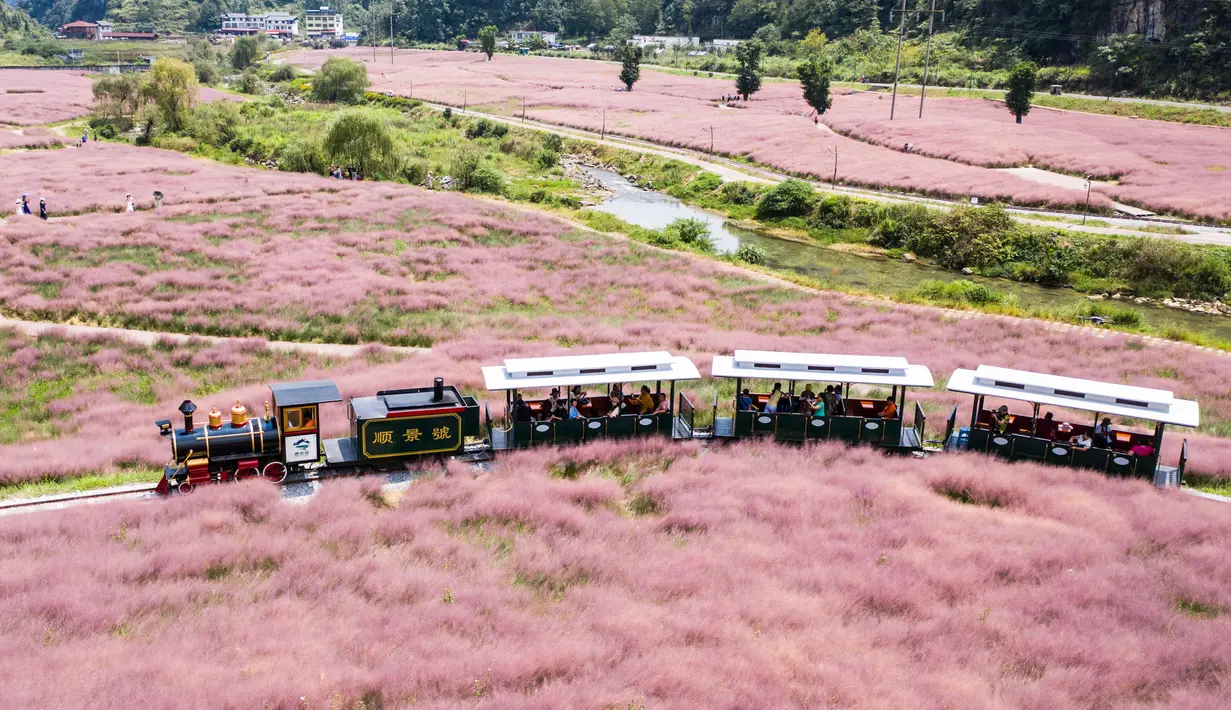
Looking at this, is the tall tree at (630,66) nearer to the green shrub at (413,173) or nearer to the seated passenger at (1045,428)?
the green shrub at (413,173)

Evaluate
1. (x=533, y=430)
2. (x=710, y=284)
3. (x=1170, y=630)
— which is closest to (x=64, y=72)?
(x=710, y=284)

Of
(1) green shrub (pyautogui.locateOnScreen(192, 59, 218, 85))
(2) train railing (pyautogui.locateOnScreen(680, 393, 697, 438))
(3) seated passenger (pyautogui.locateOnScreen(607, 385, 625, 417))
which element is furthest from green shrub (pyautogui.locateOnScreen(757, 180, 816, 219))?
(1) green shrub (pyautogui.locateOnScreen(192, 59, 218, 85))

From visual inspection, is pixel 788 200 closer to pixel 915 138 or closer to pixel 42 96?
pixel 915 138

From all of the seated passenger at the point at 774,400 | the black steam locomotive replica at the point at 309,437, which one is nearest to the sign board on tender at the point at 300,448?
the black steam locomotive replica at the point at 309,437

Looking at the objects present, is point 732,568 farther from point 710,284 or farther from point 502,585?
point 710,284

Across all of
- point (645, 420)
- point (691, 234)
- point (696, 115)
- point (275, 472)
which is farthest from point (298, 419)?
point (696, 115)

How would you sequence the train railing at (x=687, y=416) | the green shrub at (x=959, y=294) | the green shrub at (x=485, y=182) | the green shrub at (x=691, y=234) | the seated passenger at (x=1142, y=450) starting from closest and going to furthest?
1. the seated passenger at (x=1142, y=450)
2. the train railing at (x=687, y=416)
3. the green shrub at (x=959, y=294)
4. the green shrub at (x=691, y=234)
5. the green shrub at (x=485, y=182)
